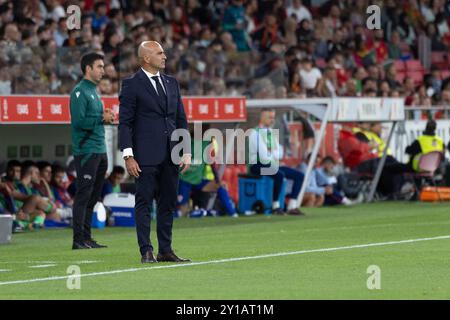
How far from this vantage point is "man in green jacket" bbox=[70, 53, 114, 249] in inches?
654

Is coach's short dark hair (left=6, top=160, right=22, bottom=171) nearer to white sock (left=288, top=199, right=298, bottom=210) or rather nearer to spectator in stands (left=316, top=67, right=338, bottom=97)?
white sock (left=288, top=199, right=298, bottom=210)

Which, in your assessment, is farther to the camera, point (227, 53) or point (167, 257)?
point (227, 53)

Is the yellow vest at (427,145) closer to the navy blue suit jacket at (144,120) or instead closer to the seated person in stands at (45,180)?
the seated person in stands at (45,180)

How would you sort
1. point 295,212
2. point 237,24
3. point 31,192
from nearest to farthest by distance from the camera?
point 31,192 → point 295,212 → point 237,24

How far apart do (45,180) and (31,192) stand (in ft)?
1.79

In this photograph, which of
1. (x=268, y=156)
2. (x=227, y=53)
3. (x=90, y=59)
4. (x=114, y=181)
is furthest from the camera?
(x=227, y=53)

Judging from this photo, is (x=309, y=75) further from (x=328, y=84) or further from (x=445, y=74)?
(x=445, y=74)

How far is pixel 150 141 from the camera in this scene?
13688 millimetres

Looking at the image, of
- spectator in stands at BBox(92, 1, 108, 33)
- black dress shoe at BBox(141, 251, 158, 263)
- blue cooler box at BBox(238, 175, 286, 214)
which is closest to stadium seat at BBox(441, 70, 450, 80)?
spectator in stands at BBox(92, 1, 108, 33)

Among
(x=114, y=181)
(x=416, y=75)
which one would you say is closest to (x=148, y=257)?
(x=114, y=181)

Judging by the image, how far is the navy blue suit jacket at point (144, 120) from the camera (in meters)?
13.7

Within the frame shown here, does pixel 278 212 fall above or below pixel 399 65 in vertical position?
below

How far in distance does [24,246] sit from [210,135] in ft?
23.8
